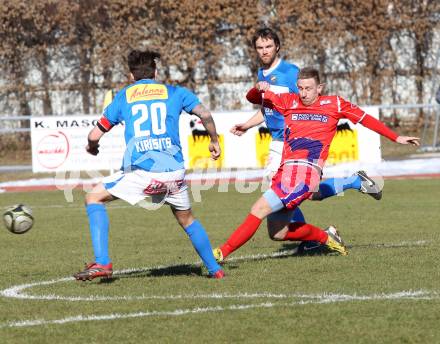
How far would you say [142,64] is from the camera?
8516 millimetres

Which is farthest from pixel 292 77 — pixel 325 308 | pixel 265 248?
pixel 325 308

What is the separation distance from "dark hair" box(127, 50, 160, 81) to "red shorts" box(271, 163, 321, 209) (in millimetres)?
1470

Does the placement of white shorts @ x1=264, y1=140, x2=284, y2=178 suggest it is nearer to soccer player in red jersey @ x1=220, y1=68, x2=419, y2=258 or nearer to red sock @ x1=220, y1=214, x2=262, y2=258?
Answer: soccer player in red jersey @ x1=220, y1=68, x2=419, y2=258

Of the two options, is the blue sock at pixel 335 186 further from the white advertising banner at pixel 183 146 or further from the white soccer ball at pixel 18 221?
the white advertising banner at pixel 183 146

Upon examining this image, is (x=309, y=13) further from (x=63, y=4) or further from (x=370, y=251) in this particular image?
(x=370, y=251)

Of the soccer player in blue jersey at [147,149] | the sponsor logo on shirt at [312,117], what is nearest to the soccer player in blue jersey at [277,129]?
the sponsor logo on shirt at [312,117]

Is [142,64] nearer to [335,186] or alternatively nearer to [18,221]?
[18,221]

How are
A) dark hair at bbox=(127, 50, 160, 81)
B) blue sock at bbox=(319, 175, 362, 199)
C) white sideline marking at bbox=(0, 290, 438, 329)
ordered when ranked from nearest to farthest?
white sideline marking at bbox=(0, 290, 438, 329), dark hair at bbox=(127, 50, 160, 81), blue sock at bbox=(319, 175, 362, 199)

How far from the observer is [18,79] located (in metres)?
28.8


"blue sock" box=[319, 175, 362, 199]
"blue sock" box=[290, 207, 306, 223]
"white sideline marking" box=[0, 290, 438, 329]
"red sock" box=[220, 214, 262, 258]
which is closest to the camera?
"white sideline marking" box=[0, 290, 438, 329]

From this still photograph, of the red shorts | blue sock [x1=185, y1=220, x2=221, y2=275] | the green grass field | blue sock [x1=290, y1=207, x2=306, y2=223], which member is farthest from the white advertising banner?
blue sock [x1=185, y1=220, x2=221, y2=275]

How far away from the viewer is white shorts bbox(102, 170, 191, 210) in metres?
8.45

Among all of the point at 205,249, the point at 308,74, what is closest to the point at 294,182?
the point at 308,74

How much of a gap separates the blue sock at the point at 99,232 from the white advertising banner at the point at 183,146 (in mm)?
14043
